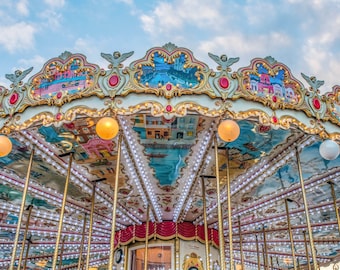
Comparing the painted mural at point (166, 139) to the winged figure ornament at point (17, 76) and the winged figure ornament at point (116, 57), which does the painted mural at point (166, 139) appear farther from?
the winged figure ornament at point (17, 76)

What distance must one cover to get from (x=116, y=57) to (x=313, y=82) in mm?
3234

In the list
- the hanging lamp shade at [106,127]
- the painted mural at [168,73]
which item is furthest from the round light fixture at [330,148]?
the hanging lamp shade at [106,127]

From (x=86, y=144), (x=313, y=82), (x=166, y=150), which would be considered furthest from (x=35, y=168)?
(x=313, y=82)

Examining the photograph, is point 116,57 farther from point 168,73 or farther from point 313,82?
point 313,82

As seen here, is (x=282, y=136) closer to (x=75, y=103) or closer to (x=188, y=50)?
(x=188, y=50)

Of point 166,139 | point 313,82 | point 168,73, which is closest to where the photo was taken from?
point 168,73

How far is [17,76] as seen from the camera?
20.2ft

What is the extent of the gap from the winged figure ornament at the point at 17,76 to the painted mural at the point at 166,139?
1.95m

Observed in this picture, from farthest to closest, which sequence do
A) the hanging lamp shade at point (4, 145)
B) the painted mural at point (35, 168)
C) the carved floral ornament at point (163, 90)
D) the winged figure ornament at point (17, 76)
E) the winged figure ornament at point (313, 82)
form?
the painted mural at point (35, 168)
the winged figure ornament at point (313, 82)
the winged figure ornament at point (17, 76)
the hanging lamp shade at point (4, 145)
the carved floral ornament at point (163, 90)

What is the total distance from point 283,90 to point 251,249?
8.92m

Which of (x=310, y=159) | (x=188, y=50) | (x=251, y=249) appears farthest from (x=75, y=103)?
(x=251, y=249)

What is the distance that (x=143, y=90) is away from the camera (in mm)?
5480

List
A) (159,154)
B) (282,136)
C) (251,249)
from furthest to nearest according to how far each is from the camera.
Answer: (251,249)
(159,154)
(282,136)

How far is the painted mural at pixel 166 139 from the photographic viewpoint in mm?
5938
